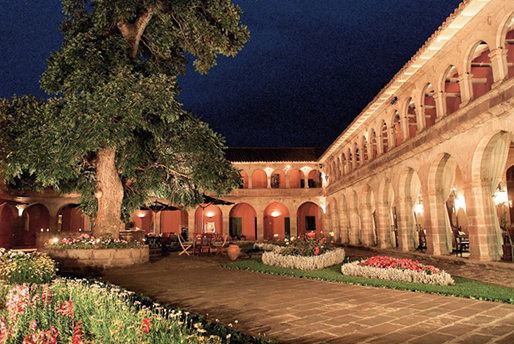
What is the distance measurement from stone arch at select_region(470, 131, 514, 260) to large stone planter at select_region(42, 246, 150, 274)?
1096cm

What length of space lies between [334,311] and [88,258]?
876 cm

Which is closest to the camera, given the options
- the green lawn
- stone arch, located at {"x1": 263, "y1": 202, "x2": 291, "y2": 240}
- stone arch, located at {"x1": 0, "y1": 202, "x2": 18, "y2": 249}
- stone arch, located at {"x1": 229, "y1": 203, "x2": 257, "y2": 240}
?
the green lawn

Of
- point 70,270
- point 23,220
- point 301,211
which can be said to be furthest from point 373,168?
point 23,220

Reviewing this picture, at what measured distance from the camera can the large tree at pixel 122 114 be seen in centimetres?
1098

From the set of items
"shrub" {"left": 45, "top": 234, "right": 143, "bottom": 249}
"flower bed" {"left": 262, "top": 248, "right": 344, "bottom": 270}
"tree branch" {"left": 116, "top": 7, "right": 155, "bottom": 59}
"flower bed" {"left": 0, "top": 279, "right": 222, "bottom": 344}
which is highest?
"tree branch" {"left": 116, "top": 7, "right": 155, "bottom": 59}

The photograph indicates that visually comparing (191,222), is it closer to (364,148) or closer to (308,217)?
(308,217)

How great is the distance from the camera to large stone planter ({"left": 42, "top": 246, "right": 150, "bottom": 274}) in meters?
11.3

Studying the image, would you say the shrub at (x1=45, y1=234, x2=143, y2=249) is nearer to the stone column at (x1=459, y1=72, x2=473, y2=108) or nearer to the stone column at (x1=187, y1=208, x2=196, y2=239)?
the stone column at (x1=459, y1=72, x2=473, y2=108)

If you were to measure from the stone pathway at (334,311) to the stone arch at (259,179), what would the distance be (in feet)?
88.2

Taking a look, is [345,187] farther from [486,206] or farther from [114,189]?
[114,189]

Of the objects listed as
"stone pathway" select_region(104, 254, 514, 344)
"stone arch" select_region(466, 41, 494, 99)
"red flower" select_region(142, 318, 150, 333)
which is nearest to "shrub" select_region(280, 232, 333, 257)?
"stone pathway" select_region(104, 254, 514, 344)

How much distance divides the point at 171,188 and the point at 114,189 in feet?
9.06

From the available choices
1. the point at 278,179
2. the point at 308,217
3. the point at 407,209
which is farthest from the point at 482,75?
the point at 308,217

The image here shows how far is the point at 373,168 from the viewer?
63.3 ft
